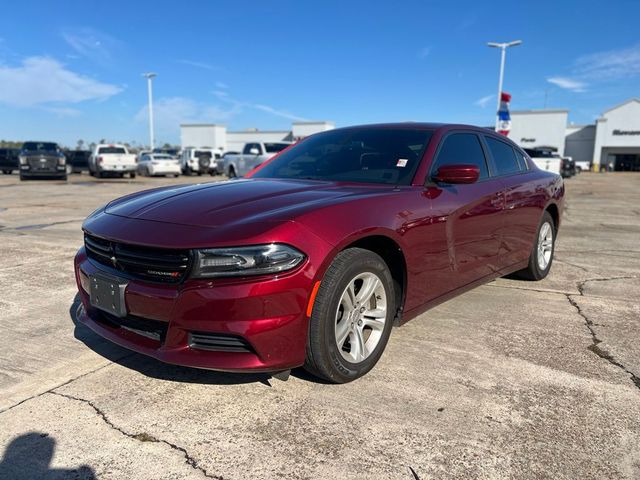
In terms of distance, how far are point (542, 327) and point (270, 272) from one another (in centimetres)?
256

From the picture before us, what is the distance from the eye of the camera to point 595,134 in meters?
60.1

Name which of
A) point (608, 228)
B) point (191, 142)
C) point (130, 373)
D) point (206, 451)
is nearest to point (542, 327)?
point (206, 451)

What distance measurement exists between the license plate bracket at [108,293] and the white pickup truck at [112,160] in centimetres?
2532

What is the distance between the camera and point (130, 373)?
9.78 ft

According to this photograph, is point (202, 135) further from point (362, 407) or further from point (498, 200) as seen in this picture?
point (362, 407)

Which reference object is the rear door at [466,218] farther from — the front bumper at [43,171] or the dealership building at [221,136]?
the dealership building at [221,136]

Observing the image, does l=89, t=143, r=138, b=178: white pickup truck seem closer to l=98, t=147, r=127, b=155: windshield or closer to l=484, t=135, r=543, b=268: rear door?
l=98, t=147, r=127, b=155: windshield

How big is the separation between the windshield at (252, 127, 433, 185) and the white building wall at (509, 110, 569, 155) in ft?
192

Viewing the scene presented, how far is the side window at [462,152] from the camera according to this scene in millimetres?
3686

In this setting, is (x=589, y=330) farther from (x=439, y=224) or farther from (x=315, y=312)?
(x=315, y=312)

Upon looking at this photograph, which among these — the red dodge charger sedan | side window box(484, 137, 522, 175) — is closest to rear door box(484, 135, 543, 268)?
side window box(484, 137, 522, 175)

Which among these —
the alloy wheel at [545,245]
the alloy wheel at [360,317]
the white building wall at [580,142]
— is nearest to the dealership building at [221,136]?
the white building wall at [580,142]

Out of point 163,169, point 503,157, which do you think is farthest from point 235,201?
point 163,169

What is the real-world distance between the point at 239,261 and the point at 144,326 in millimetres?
688
